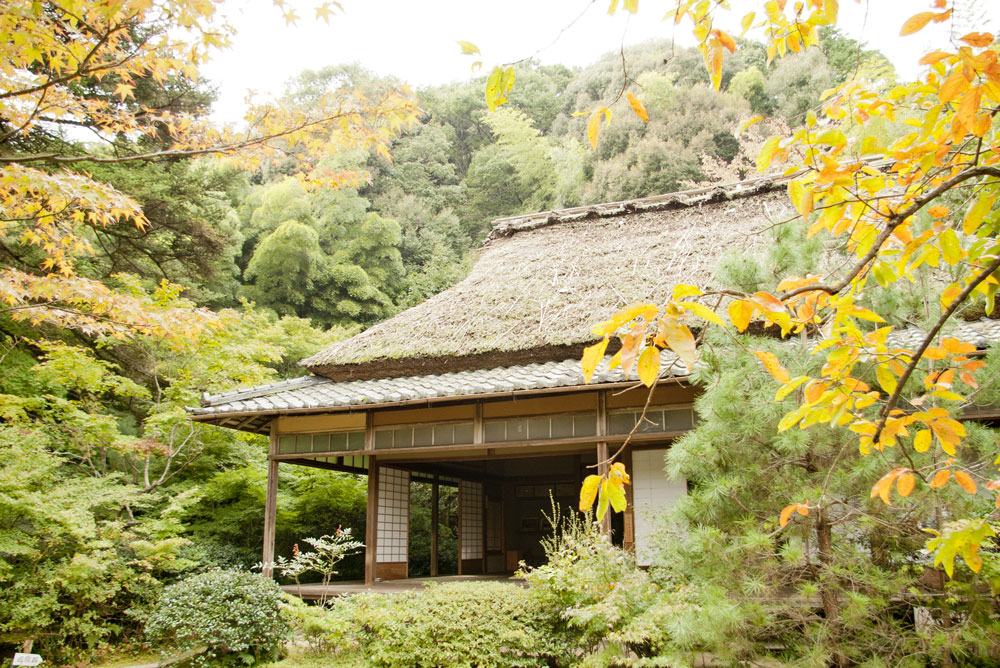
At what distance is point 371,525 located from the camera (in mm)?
8047

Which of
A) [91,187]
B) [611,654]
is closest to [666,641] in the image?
[611,654]

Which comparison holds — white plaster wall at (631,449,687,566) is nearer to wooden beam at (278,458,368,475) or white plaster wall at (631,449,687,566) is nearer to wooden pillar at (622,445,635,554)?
wooden pillar at (622,445,635,554)

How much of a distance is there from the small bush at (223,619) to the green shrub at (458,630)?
0.95m

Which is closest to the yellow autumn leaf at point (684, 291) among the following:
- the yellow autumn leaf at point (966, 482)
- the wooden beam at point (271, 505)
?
the yellow autumn leaf at point (966, 482)

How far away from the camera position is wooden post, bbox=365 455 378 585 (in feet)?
26.0

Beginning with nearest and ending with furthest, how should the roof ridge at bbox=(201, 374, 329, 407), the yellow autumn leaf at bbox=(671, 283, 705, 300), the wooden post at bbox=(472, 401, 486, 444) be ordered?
the yellow autumn leaf at bbox=(671, 283, 705, 300), the wooden post at bbox=(472, 401, 486, 444), the roof ridge at bbox=(201, 374, 329, 407)

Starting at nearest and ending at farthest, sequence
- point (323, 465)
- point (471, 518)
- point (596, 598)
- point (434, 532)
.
Answer: point (596, 598) → point (323, 465) → point (434, 532) → point (471, 518)

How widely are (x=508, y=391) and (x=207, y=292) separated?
800cm

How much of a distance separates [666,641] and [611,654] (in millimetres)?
388

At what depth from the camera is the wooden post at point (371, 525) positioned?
792cm

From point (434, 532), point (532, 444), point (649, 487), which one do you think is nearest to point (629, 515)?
point (649, 487)

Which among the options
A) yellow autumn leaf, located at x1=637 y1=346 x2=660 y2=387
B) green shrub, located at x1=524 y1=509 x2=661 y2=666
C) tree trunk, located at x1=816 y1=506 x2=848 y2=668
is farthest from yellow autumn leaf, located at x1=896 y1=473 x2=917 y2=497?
green shrub, located at x1=524 y1=509 x2=661 y2=666

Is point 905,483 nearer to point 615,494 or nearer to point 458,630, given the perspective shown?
point 615,494

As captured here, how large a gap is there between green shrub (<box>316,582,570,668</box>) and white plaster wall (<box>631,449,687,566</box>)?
189 cm
